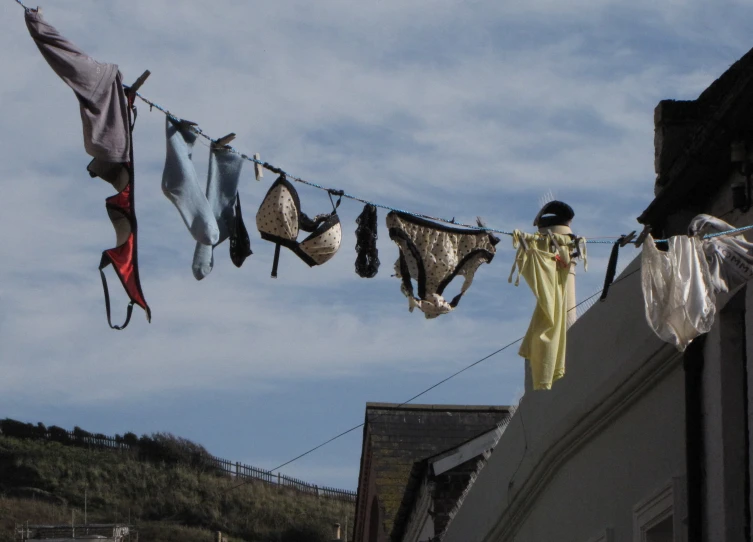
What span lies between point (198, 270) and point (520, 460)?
5247mm

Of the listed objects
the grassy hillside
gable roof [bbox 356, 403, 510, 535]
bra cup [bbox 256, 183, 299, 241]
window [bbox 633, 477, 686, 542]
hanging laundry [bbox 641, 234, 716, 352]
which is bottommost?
window [bbox 633, 477, 686, 542]

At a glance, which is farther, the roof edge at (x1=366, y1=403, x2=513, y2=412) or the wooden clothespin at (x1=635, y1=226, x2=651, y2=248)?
the roof edge at (x1=366, y1=403, x2=513, y2=412)

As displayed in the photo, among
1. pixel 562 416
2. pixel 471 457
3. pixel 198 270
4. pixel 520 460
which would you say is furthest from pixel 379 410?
pixel 198 270

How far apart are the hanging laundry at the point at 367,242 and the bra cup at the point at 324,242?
14cm

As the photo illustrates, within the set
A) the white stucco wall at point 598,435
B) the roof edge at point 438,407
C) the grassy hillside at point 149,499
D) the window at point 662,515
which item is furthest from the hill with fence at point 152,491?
the window at point 662,515

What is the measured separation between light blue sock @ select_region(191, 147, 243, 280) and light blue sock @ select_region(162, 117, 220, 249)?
0.15 meters

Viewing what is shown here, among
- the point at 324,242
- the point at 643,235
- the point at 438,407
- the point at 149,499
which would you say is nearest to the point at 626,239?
the point at 643,235

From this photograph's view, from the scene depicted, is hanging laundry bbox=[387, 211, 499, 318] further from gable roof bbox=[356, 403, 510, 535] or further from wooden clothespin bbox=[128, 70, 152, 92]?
gable roof bbox=[356, 403, 510, 535]

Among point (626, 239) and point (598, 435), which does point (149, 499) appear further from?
point (626, 239)

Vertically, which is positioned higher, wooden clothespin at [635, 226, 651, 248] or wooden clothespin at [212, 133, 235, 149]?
wooden clothespin at [212, 133, 235, 149]

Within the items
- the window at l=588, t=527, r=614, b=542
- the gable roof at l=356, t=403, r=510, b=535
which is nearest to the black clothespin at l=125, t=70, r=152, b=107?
the window at l=588, t=527, r=614, b=542

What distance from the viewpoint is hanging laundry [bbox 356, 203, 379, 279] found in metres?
9.58

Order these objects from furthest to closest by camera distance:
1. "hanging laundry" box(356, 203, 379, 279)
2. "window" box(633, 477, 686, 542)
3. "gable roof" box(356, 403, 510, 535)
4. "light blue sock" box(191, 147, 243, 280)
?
1. "gable roof" box(356, 403, 510, 535)
2. "hanging laundry" box(356, 203, 379, 279)
3. "window" box(633, 477, 686, 542)
4. "light blue sock" box(191, 147, 243, 280)

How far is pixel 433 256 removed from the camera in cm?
952
